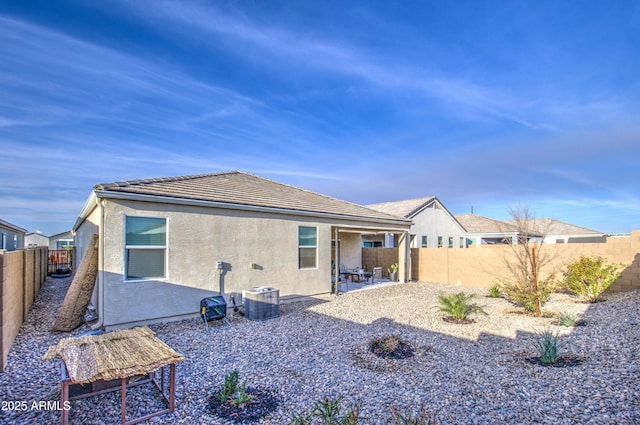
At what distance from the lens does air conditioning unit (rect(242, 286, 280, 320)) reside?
8.37 meters

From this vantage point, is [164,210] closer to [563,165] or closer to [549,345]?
[549,345]

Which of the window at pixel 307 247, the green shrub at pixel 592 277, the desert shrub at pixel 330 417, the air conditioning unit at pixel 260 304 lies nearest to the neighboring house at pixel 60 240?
the window at pixel 307 247

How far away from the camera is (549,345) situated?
5191 millimetres

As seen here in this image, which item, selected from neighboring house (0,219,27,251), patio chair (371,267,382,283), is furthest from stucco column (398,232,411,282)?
neighboring house (0,219,27,251)

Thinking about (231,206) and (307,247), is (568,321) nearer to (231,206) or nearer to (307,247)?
(307,247)

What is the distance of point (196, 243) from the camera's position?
27.3 feet

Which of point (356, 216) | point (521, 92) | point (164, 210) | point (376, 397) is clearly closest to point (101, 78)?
point (164, 210)

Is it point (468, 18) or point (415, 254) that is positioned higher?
point (468, 18)

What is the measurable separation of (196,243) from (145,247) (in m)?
1.20

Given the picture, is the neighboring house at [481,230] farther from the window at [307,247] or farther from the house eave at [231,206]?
the window at [307,247]

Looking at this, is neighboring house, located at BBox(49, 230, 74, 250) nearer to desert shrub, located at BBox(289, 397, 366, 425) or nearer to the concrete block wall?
the concrete block wall

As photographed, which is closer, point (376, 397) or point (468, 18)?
point (376, 397)

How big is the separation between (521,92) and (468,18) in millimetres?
4106

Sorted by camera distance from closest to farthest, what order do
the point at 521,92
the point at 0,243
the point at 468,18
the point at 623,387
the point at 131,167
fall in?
the point at 623,387 → the point at 468,18 → the point at 521,92 → the point at 0,243 → the point at 131,167
